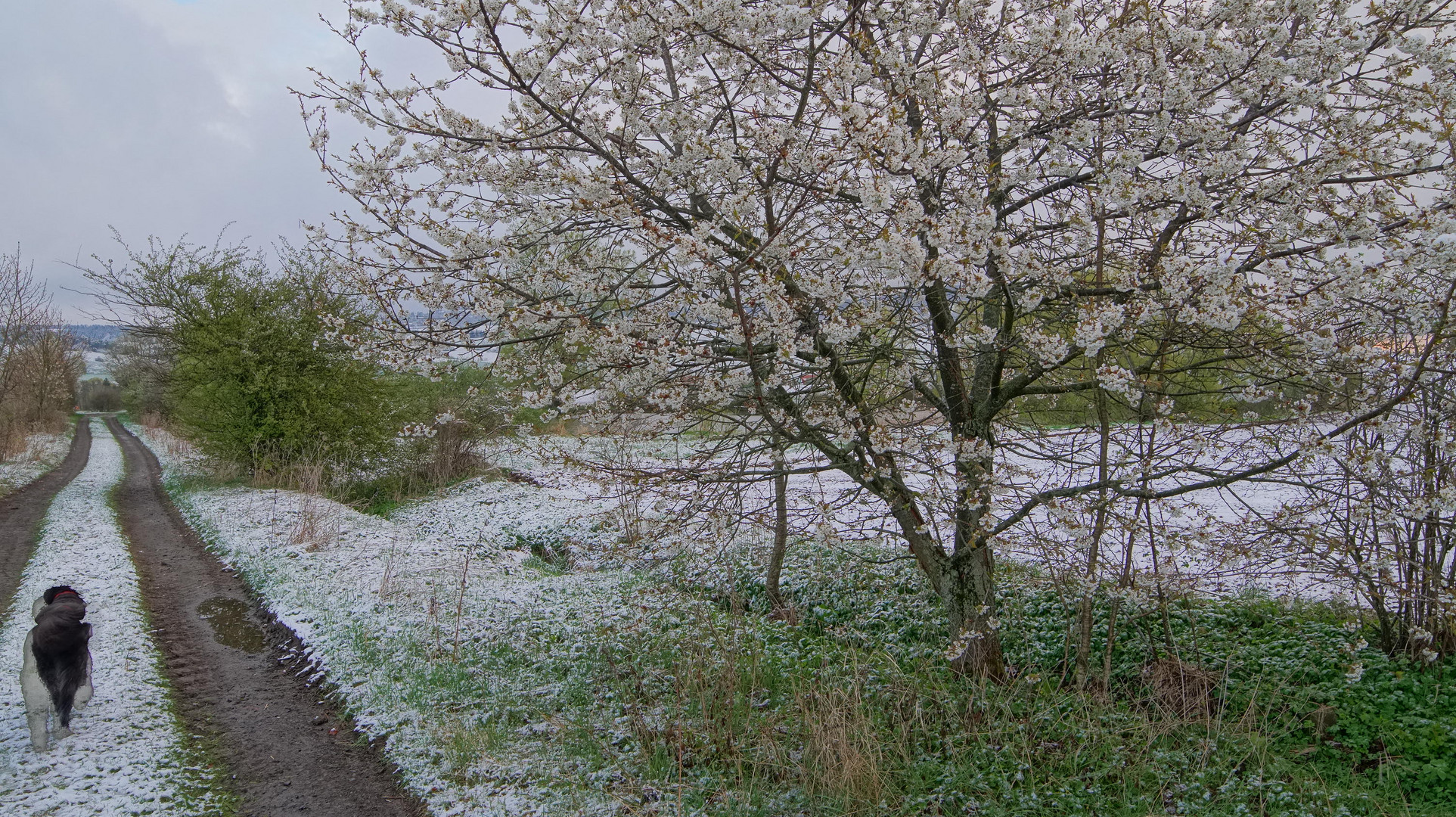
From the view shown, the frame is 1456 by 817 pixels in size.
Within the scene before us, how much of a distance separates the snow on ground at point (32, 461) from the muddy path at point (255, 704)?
34.8ft

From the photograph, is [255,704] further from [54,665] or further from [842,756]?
[842,756]

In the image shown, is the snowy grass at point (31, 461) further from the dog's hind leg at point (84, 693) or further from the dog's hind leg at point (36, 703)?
the dog's hind leg at point (36, 703)

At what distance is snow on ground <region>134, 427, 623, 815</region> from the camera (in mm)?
4219

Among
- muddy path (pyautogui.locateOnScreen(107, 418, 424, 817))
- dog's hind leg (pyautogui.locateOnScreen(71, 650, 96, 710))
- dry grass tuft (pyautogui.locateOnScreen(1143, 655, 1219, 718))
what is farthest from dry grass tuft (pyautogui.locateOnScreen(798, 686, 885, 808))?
dog's hind leg (pyautogui.locateOnScreen(71, 650, 96, 710))

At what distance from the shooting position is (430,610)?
668 cm

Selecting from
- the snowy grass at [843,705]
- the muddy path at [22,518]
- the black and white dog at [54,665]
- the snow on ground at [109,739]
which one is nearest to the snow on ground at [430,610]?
the snowy grass at [843,705]

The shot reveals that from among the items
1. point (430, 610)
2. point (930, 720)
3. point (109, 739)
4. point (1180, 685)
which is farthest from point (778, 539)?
point (109, 739)

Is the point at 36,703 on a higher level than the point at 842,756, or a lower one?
lower

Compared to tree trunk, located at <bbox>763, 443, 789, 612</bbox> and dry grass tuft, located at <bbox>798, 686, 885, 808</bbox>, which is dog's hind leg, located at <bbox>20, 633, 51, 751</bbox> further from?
tree trunk, located at <bbox>763, 443, 789, 612</bbox>

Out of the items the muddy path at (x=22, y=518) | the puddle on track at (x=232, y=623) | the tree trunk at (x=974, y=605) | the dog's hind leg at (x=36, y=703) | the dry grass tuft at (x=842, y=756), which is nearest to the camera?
the dry grass tuft at (x=842, y=756)

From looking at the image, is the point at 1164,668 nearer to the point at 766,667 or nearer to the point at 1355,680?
the point at 1355,680

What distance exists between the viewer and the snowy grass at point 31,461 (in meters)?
16.3

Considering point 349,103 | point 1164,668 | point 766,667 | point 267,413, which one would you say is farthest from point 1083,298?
point 267,413

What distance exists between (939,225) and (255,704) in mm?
5711
